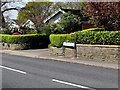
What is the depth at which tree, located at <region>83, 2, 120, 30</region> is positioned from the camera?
14307 millimetres

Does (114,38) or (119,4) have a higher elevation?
(119,4)

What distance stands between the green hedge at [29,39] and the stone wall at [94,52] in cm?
741

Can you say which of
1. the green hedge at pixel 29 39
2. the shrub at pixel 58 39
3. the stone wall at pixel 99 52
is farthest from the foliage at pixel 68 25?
the stone wall at pixel 99 52

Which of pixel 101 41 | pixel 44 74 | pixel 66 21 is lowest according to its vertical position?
pixel 44 74

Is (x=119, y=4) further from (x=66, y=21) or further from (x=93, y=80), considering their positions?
(x=66, y=21)

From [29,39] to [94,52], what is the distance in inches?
432

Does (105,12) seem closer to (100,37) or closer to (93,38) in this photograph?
(100,37)

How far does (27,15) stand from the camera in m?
59.8

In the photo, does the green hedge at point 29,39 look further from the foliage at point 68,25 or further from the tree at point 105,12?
the tree at point 105,12

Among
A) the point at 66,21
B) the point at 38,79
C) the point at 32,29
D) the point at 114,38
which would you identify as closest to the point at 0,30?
the point at 32,29

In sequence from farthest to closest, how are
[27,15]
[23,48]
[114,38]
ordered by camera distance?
[27,15] → [23,48] → [114,38]

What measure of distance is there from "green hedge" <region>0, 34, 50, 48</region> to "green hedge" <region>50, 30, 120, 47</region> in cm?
656

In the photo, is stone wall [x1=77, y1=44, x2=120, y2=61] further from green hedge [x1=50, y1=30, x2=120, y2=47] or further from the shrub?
the shrub

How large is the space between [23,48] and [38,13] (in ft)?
108
